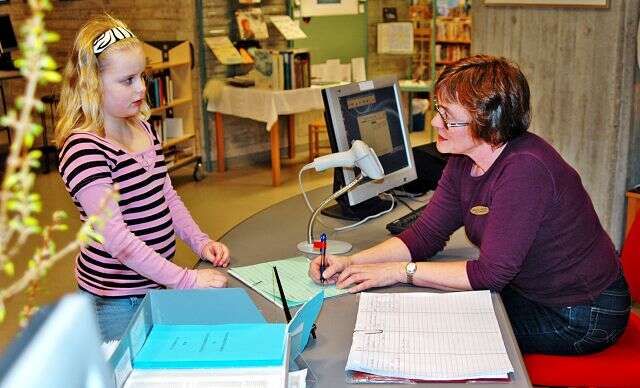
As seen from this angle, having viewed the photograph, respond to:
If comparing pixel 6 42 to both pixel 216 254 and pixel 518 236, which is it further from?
pixel 518 236

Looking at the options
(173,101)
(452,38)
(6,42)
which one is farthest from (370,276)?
(452,38)

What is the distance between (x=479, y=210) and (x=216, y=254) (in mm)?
743

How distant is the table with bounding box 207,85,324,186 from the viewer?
6.38 meters

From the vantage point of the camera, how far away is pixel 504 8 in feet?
15.0

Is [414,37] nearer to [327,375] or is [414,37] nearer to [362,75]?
[362,75]

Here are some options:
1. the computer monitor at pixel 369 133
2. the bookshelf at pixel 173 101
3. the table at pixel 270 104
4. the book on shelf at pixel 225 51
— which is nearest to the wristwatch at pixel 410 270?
the computer monitor at pixel 369 133

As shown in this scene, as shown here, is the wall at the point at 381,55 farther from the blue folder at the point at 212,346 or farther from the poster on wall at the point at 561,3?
the blue folder at the point at 212,346

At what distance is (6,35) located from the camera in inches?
297

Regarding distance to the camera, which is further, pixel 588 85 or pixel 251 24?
pixel 251 24

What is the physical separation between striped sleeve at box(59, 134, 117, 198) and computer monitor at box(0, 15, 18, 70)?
5931 millimetres

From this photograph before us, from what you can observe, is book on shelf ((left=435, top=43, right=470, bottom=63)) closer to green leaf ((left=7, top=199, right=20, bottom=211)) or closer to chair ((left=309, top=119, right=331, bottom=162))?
chair ((left=309, top=119, right=331, bottom=162))

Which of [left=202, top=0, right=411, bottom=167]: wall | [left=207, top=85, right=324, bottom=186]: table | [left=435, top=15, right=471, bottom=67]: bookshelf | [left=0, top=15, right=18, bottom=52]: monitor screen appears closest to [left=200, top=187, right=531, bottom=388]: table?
[left=207, top=85, right=324, bottom=186]: table

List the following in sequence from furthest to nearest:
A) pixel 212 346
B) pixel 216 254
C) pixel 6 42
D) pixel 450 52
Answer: pixel 450 52 < pixel 6 42 < pixel 216 254 < pixel 212 346

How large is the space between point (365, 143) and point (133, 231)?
2.93 ft
